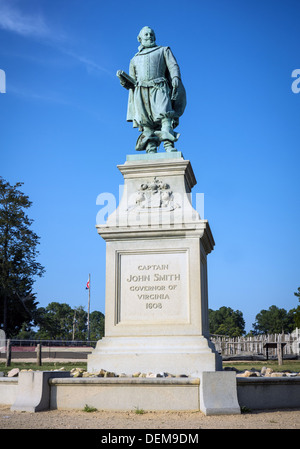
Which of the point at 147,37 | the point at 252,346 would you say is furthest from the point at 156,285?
the point at 252,346

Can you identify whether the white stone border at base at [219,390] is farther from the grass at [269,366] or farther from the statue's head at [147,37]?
the statue's head at [147,37]

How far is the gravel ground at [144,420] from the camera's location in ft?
20.4

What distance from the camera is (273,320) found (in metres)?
128

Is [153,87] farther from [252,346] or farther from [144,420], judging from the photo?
[252,346]

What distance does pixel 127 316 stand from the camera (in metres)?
9.70

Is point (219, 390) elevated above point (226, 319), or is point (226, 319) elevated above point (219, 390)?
point (219, 390)

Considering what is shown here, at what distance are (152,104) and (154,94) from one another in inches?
9.1

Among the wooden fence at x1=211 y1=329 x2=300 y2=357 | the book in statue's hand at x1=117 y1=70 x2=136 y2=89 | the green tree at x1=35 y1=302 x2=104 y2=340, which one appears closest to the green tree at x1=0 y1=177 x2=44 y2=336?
the green tree at x1=35 y1=302 x2=104 y2=340

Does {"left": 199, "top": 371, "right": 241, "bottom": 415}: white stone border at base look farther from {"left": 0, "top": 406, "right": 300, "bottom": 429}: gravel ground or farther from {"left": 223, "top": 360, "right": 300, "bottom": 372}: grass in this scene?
{"left": 223, "top": 360, "right": 300, "bottom": 372}: grass

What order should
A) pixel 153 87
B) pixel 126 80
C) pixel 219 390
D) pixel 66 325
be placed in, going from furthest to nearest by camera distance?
pixel 66 325 → pixel 126 80 → pixel 153 87 → pixel 219 390

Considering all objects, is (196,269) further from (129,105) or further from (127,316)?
(129,105)

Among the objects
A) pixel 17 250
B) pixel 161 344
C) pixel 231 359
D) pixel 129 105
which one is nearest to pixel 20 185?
pixel 17 250

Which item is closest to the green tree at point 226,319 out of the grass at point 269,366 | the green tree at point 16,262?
the green tree at point 16,262

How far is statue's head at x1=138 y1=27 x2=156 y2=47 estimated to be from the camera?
38.9ft
